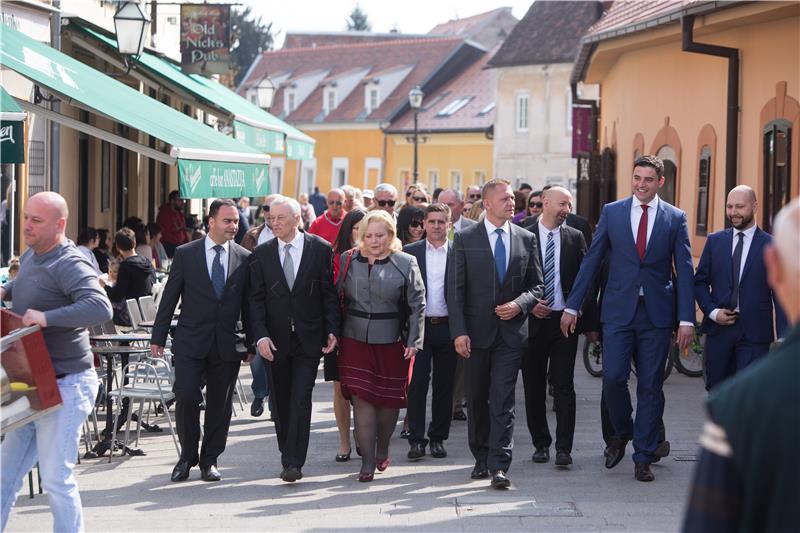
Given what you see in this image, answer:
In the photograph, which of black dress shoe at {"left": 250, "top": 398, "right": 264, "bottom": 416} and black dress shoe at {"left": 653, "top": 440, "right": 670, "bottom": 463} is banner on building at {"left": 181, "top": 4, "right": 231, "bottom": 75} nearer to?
black dress shoe at {"left": 250, "top": 398, "right": 264, "bottom": 416}

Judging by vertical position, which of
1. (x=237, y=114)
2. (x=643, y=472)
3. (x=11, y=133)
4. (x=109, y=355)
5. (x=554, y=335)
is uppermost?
(x=237, y=114)

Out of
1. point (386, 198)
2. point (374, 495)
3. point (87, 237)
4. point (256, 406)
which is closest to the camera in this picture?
point (374, 495)

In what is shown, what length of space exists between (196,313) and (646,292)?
9.41ft

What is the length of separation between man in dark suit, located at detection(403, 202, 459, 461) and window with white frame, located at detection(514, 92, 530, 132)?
40.6 metres

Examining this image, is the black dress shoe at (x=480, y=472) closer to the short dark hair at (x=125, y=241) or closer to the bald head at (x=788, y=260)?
the short dark hair at (x=125, y=241)

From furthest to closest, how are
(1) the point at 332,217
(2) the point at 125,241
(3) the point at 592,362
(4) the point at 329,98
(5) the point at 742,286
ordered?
(4) the point at 329,98 → (3) the point at 592,362 → (1) the point at 332,217 → (2) the point at 125,241 → (5) the point at 742,286

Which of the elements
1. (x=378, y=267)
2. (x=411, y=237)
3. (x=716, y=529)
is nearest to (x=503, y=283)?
(x=378, y=267)

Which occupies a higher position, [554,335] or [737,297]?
[737,297]

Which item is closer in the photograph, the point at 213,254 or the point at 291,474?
the point at 291,474

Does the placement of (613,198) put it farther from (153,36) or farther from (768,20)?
(768,20)

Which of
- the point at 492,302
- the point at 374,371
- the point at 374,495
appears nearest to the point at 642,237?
the point at 492,302

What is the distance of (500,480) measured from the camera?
27.0 feet

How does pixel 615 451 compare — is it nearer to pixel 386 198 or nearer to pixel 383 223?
pixel 383 223

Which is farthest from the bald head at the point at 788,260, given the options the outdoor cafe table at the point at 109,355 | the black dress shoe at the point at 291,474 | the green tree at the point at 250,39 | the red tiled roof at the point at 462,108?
the green tree at the point at 250,39
